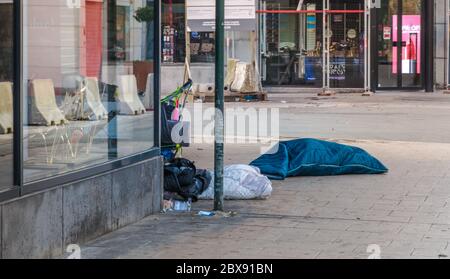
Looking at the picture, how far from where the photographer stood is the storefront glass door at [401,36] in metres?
23.8

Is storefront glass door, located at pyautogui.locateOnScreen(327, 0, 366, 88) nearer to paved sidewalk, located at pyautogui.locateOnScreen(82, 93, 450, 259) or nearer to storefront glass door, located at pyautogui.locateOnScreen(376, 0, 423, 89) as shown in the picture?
storefront glass door, located at pyautogui.locateOnScreen(376, 0, 423, 89)

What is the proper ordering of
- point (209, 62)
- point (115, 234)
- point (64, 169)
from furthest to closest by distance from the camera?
point (209, 62) < point (115, 234) < point (64, 169)

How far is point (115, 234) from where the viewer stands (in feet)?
23.2

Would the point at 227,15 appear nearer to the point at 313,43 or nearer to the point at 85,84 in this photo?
the point at 313,43

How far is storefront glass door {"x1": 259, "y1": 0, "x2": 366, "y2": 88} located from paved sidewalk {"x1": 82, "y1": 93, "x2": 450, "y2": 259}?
39.9ft

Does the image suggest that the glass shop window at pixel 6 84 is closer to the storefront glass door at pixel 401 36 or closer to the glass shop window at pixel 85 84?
the glass shop window at pixel 85 84

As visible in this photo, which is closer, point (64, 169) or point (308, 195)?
point (64, 169)

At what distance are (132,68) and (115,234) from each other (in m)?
1.83

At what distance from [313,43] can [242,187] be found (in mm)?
15521
